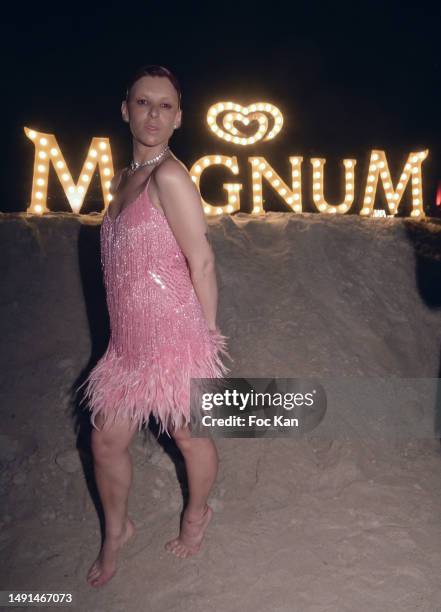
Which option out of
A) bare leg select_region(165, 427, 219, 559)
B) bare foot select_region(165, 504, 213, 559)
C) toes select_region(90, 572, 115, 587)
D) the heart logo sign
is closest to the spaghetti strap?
bare leg select_region(165, 427, 219, 559)

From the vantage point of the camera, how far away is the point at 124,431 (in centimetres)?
171

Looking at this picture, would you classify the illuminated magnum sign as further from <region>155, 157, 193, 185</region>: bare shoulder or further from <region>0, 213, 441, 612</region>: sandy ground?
<region>155, 157, 193, 185</region>: bare shoulder

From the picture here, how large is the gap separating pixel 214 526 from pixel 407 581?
98 cm

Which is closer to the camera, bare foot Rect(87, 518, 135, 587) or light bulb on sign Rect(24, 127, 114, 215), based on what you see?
bare foot Rect(87, 518, 135, 587)

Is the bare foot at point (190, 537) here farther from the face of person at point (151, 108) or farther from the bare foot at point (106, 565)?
the face of person at point (151, 108)

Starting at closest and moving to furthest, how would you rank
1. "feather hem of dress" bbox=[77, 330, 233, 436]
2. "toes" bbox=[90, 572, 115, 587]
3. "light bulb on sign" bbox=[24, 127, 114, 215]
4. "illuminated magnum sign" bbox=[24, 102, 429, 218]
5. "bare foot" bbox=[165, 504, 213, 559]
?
"feather hem of dress" bbox=[77, 330, 233, 436], "toes" bbox=[90, 572, 115, 587], "bare foot" bbox=[165, 504, 213, 559], "light bulb on sign" bbox=[24, 127, 114, 215], "illuminated magnum sign" bbox=[24, 102, 429, 218]

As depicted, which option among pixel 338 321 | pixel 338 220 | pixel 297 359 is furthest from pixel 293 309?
pixel 338 220

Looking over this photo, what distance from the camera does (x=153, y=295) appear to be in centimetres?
161

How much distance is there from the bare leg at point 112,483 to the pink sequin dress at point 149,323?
85mm

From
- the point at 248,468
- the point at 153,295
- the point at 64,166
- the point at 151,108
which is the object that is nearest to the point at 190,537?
the point at 248,468

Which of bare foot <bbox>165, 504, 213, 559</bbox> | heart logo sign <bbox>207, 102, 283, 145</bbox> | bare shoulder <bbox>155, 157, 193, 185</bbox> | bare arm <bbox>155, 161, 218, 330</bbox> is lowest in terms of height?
bare foot <bbox>165, 504, 213, 559</bbox>

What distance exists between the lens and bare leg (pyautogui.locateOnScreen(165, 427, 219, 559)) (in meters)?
1.80

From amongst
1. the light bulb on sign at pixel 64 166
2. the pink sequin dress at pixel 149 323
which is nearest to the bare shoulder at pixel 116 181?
the pink sequin dress at pixel 149 323

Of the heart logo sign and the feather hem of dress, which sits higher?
the heart logo sign
